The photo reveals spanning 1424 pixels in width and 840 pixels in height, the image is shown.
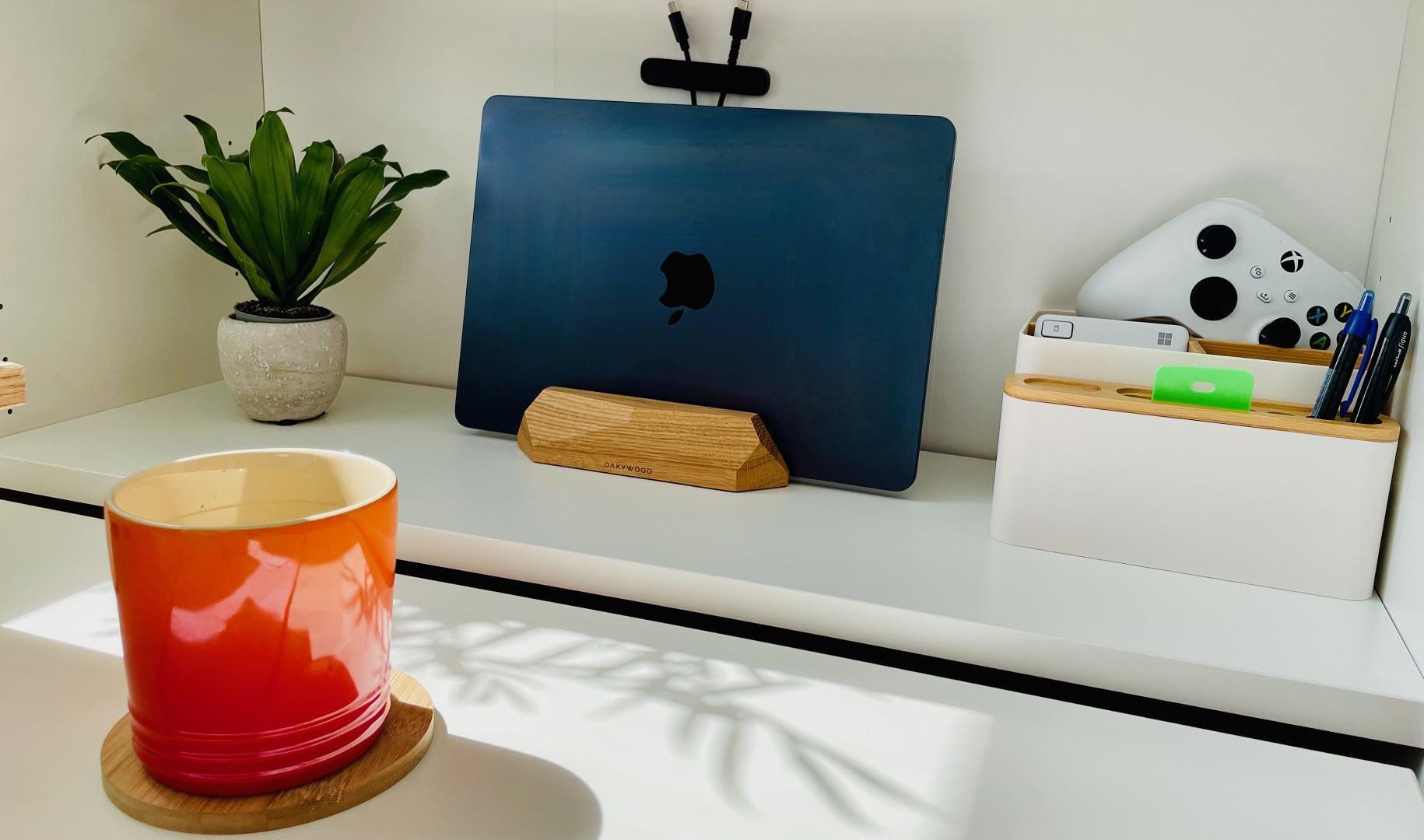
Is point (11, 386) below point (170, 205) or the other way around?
below

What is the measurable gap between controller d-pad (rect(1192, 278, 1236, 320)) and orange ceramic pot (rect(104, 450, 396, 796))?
0.76m

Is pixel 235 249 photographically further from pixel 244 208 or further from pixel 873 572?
pixel 873 572

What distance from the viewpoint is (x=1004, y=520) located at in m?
0.86

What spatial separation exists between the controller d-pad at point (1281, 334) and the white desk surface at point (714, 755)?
0.44 metres

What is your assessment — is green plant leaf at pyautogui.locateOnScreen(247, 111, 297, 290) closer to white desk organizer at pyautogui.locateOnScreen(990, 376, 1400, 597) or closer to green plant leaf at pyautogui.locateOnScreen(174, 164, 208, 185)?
green plant leaf at pyautogui.locateOnScreen(174, 164, 208, 185)

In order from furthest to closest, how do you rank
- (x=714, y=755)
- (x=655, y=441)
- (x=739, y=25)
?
(x=739, y=25) < (x=655, y=441) < (x=714, y=755)

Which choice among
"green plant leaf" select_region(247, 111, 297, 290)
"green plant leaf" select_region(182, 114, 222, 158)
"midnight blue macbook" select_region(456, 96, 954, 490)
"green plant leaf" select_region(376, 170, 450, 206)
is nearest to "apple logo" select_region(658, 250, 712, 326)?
"midnight blue macbook" select_region(456, 96, 954, 490)

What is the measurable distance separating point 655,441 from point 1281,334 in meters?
0.58

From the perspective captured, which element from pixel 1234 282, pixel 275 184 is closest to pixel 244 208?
pixel 275 184

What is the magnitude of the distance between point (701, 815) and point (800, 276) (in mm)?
589

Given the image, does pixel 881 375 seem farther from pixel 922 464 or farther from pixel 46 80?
pixel 46 80

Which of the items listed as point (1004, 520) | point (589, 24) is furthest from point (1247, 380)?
point (589, 24)

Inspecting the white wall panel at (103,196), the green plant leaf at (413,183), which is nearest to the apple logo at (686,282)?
the green plant leaf at (413,183)

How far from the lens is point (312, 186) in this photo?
3.46 ft
